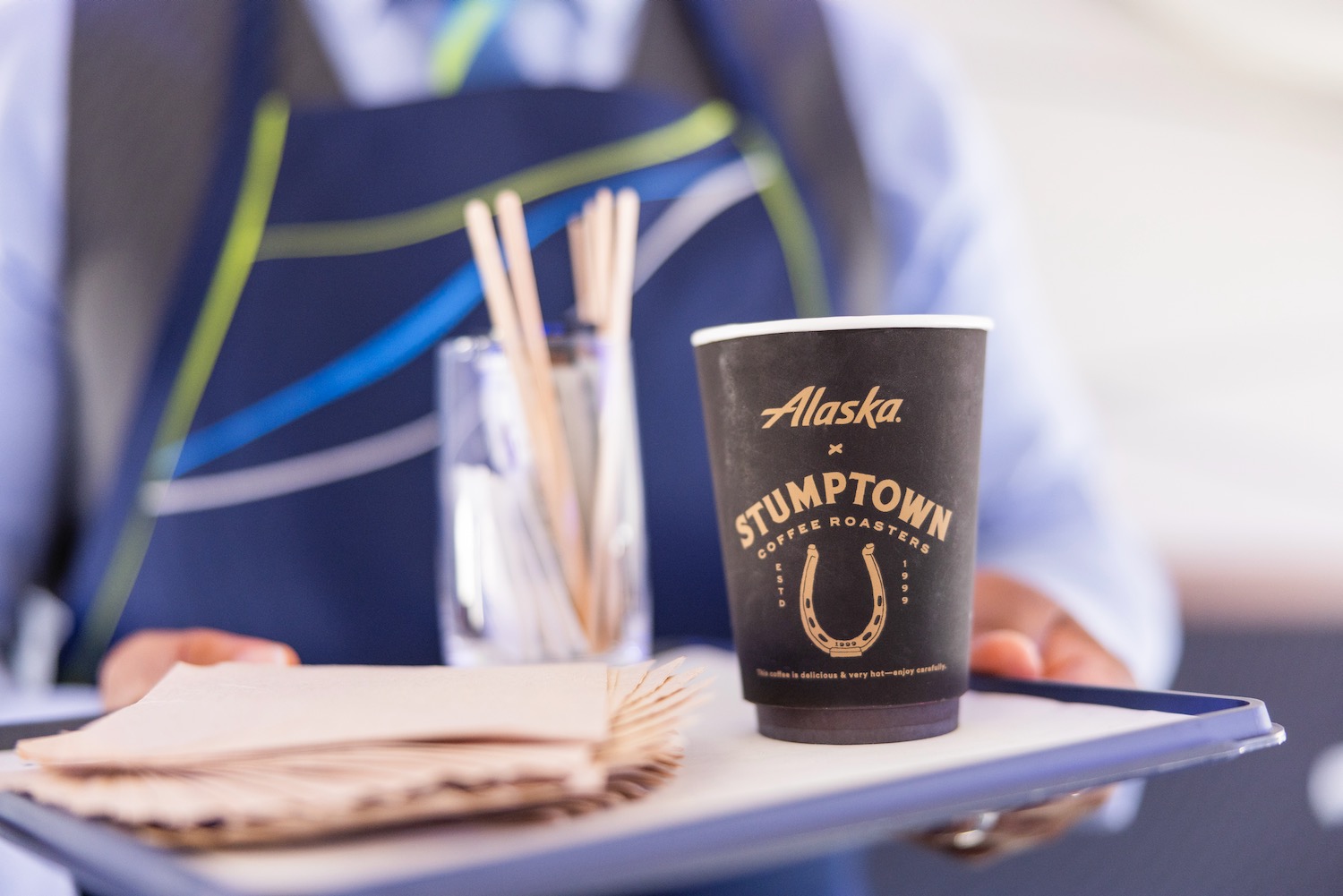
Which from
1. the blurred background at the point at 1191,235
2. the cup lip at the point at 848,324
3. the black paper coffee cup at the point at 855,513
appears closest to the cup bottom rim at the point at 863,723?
the black paper coffee cup at the point at 855,513

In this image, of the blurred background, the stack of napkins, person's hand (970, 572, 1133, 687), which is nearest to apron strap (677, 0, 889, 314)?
person's hand (970, 572, 1133, 687)

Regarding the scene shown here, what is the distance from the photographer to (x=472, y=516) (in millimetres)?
501

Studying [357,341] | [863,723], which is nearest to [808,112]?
[357,341]

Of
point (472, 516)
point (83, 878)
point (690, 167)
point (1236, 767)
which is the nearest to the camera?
point (83, 878)

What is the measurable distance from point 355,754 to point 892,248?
2.28 feet

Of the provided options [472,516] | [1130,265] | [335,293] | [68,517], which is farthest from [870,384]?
[1130,265]

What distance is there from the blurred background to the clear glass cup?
A: 1099 millimetres

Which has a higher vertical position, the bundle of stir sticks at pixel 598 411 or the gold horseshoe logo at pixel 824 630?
the bundle of stir sticks at pixel 598 411

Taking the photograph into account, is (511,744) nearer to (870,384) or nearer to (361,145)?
(870,384)

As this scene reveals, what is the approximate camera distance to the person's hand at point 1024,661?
1.49ft

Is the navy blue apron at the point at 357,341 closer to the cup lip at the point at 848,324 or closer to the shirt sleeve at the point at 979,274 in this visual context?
the shirt sleeve at the point at 979,274

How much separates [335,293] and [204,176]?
103 millimetres

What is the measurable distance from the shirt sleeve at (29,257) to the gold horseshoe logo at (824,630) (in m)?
0.54

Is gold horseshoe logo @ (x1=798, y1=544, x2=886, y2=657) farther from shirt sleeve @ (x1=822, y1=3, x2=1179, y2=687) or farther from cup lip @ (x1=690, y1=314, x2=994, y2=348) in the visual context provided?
shirt sleeve @ (x1=822, y1=3, x2=1179, y2=687)
